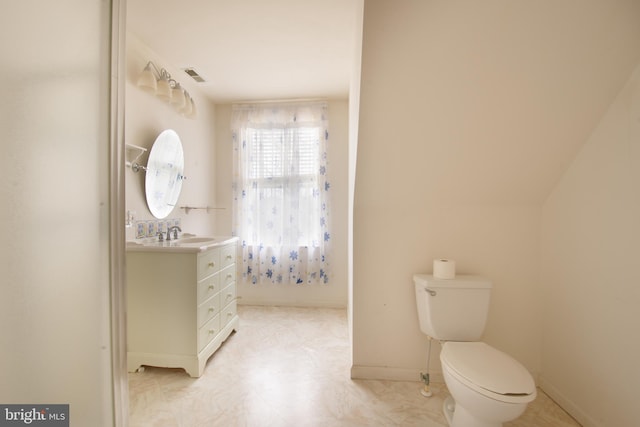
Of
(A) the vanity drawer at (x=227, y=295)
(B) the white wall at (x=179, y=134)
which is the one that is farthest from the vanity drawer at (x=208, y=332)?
(B) the white wall at (x=179, y=134)

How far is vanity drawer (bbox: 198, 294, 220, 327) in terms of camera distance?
72.0 inches

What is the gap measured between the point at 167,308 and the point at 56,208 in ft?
4.62

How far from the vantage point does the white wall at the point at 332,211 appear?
3066mm

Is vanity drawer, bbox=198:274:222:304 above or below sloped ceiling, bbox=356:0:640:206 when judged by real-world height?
below

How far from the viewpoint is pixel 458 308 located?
5.24 ft

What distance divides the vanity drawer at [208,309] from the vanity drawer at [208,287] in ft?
0.11

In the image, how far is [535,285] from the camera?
1.79m

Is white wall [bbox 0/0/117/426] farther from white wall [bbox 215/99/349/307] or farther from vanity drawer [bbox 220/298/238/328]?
white wall [bbox 215/99/349/307]

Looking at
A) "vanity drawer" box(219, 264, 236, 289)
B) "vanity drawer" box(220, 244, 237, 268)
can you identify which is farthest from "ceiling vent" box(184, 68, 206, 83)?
"vanity drawer" box(219, 264, 236, 289)

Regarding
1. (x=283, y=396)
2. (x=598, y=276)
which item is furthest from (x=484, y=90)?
(x=283, y=396)

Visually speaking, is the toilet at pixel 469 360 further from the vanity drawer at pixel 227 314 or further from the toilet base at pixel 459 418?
the vanity drawer at pixel 227 314

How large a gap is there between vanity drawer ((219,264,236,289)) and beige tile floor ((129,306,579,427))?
1.70 feet

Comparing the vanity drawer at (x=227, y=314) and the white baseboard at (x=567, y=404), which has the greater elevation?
the vanity drawer at (x=227, y=314)

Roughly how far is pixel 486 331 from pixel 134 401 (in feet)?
7.38
